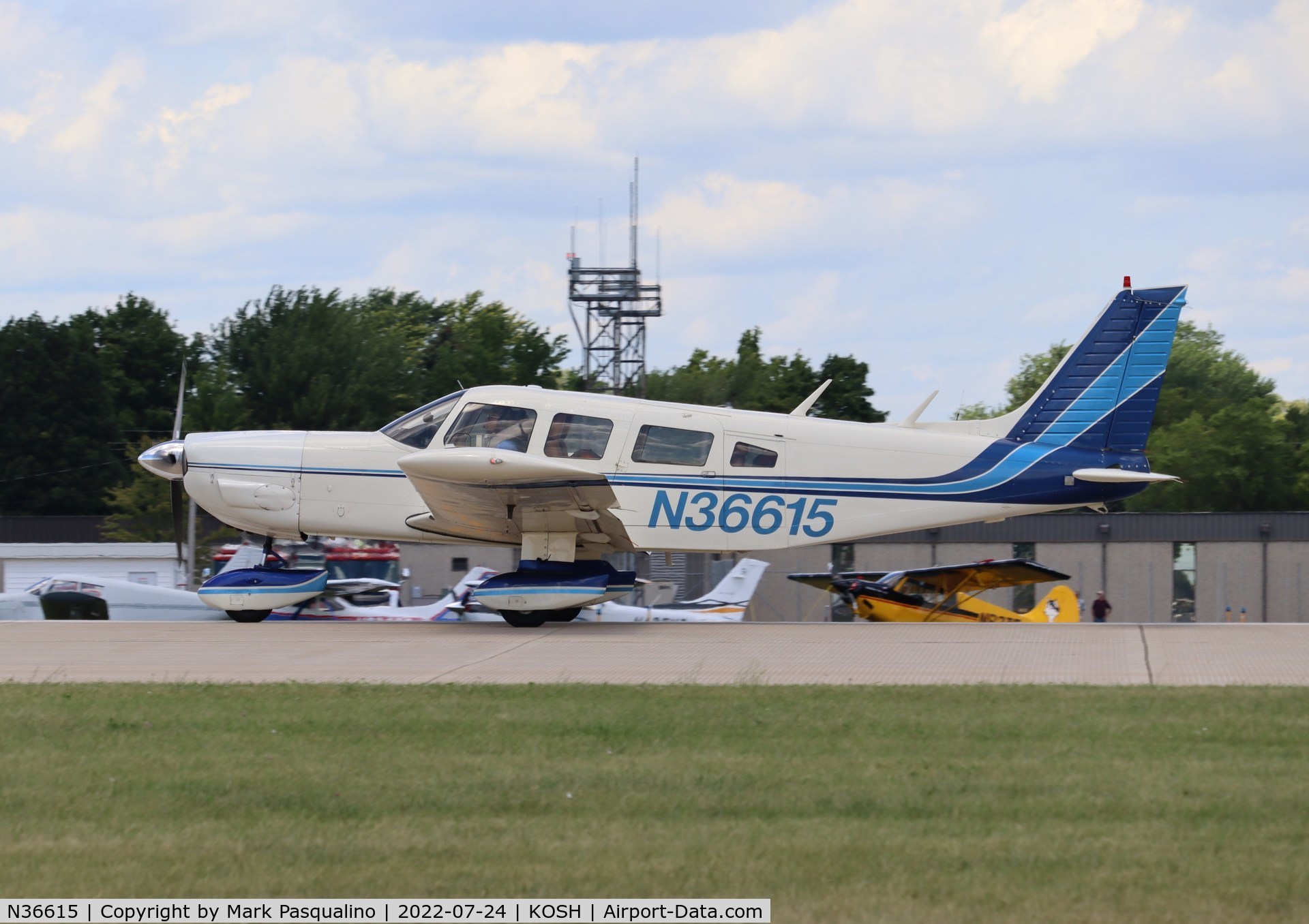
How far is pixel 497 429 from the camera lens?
1295cm

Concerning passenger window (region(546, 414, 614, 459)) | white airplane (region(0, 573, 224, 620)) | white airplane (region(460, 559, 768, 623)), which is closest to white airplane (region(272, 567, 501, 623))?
white airplane (region(0, 573, 224, 620))

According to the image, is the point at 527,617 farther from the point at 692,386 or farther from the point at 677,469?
the point at 692,386

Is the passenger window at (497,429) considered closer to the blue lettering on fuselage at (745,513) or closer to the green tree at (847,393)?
the blue lettering on fuselage at (745,513)

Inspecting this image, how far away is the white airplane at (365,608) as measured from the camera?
1866 centimetres

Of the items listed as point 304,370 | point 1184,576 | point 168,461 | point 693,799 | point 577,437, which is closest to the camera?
point 693,799

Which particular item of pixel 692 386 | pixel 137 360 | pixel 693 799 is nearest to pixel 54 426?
pixel 137 360

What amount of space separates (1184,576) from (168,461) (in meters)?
23.7

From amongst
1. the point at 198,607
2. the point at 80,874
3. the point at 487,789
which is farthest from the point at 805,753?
the point at 198,607

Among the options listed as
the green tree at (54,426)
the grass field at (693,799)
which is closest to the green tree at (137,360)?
the green tree at (54,426)

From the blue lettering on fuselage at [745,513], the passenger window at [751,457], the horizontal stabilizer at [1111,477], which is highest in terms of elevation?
the passenger window at [751,457]

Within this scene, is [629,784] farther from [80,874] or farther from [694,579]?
[694,579]

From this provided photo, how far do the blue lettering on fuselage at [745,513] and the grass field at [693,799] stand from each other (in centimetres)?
497

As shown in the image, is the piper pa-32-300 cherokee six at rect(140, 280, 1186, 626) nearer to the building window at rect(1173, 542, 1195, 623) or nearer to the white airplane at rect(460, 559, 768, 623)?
the white airplane at rect(460, 559, 768, 623)

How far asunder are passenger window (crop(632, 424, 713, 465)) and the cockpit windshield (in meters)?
1.84
